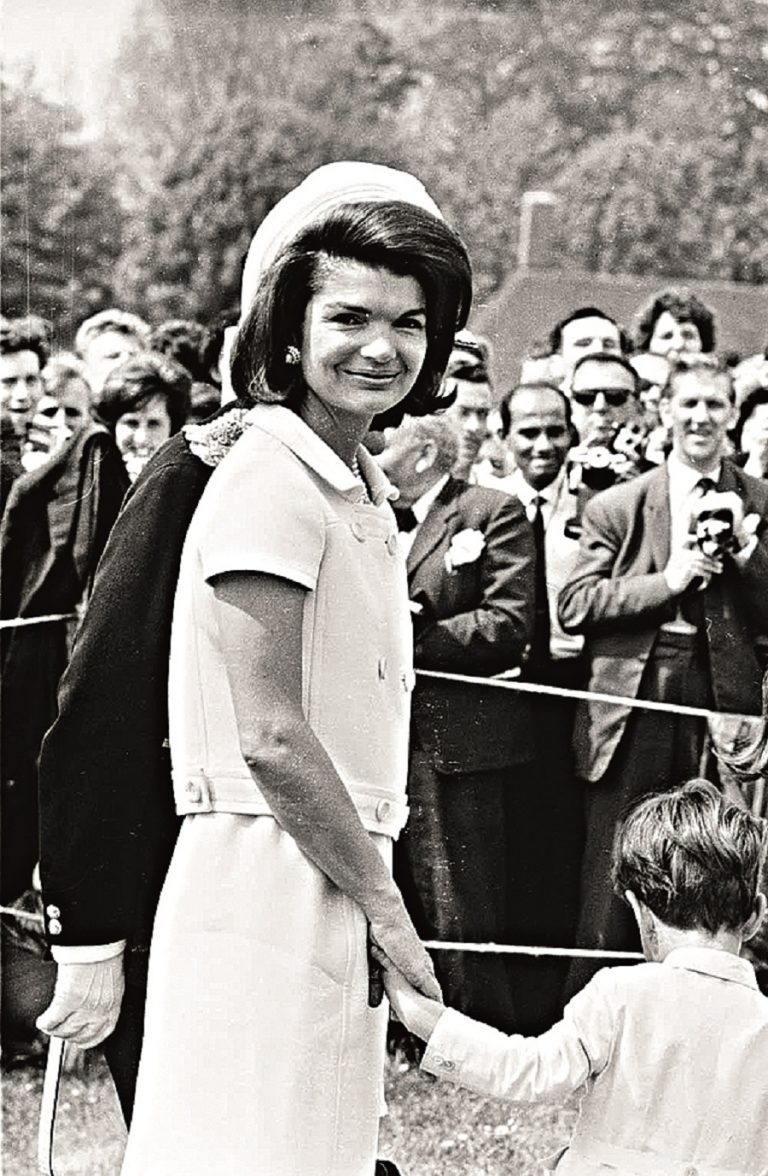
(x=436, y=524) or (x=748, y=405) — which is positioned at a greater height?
(x=748, y=405)

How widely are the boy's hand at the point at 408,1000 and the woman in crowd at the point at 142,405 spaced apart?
1.63 meters

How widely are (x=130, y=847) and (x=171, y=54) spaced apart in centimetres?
162

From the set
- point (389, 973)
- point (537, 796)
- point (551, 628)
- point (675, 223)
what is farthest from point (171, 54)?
point (389, 973)

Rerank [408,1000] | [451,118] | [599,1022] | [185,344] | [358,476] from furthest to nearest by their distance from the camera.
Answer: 1. [185,344]
2. [451,118]
3. [599,1022]
4. [358,476]
5. [408,1000]

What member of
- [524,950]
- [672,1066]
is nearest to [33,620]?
[524,950]

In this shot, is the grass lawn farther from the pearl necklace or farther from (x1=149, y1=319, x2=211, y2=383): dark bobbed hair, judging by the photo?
the pearl necklace

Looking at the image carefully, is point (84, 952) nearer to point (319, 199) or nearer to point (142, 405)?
point (319, 199)

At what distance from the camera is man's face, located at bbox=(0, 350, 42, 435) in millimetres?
3902

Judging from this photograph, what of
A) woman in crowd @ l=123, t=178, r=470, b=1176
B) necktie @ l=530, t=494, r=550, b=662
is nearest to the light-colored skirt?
woman in crowd @ l=123, t=178, r=470, b=1176

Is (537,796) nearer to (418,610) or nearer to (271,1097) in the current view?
(418,610)

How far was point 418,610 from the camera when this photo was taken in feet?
12.7

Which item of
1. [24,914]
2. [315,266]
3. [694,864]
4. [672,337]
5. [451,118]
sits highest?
[451,118]

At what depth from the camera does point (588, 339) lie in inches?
154

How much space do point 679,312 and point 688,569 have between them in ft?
1.75
